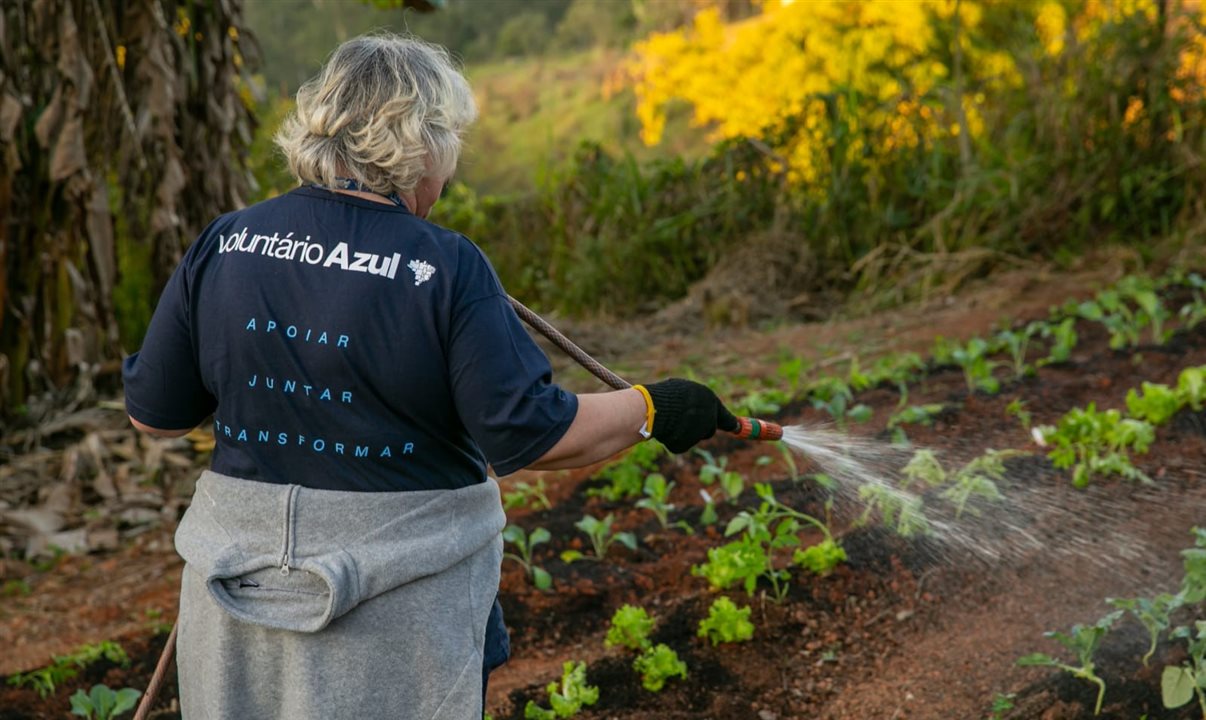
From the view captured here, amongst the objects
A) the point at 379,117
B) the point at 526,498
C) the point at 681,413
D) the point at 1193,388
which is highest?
the point at 379,117

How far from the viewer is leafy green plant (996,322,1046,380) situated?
15.5 feet

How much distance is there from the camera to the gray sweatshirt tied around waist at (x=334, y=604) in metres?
1.75

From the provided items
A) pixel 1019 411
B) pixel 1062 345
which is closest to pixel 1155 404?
pixel 1019 411

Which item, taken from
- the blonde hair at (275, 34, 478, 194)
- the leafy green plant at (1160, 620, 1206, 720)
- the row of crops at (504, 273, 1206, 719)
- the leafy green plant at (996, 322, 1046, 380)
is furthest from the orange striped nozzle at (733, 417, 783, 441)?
the leafy green plant at (996, 322, 1046, 380)

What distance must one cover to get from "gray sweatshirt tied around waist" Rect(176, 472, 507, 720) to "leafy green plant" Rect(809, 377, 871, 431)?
2557mm

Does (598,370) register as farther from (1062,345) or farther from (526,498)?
(1062,345)

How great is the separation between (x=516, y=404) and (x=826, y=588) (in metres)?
1.79

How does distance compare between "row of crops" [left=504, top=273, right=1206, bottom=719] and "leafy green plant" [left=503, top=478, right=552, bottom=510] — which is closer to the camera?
"row of crops" [left=504, top=273, right=1206, bottom=719]

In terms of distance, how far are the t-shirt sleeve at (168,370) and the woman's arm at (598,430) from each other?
0.56 meters

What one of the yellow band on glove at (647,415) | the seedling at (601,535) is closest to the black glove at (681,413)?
the yellow band on glove at (647,415)

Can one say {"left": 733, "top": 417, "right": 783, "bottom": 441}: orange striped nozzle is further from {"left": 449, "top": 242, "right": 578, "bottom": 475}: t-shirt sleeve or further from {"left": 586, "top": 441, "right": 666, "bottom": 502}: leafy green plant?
{"left": 586, "top": 441, "right": 666, "bottom": 502}: leafy green plant

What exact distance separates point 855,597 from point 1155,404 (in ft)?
4.35

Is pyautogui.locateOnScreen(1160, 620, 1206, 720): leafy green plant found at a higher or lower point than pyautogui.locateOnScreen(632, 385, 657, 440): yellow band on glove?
lower

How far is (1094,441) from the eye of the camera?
3.64 metres
